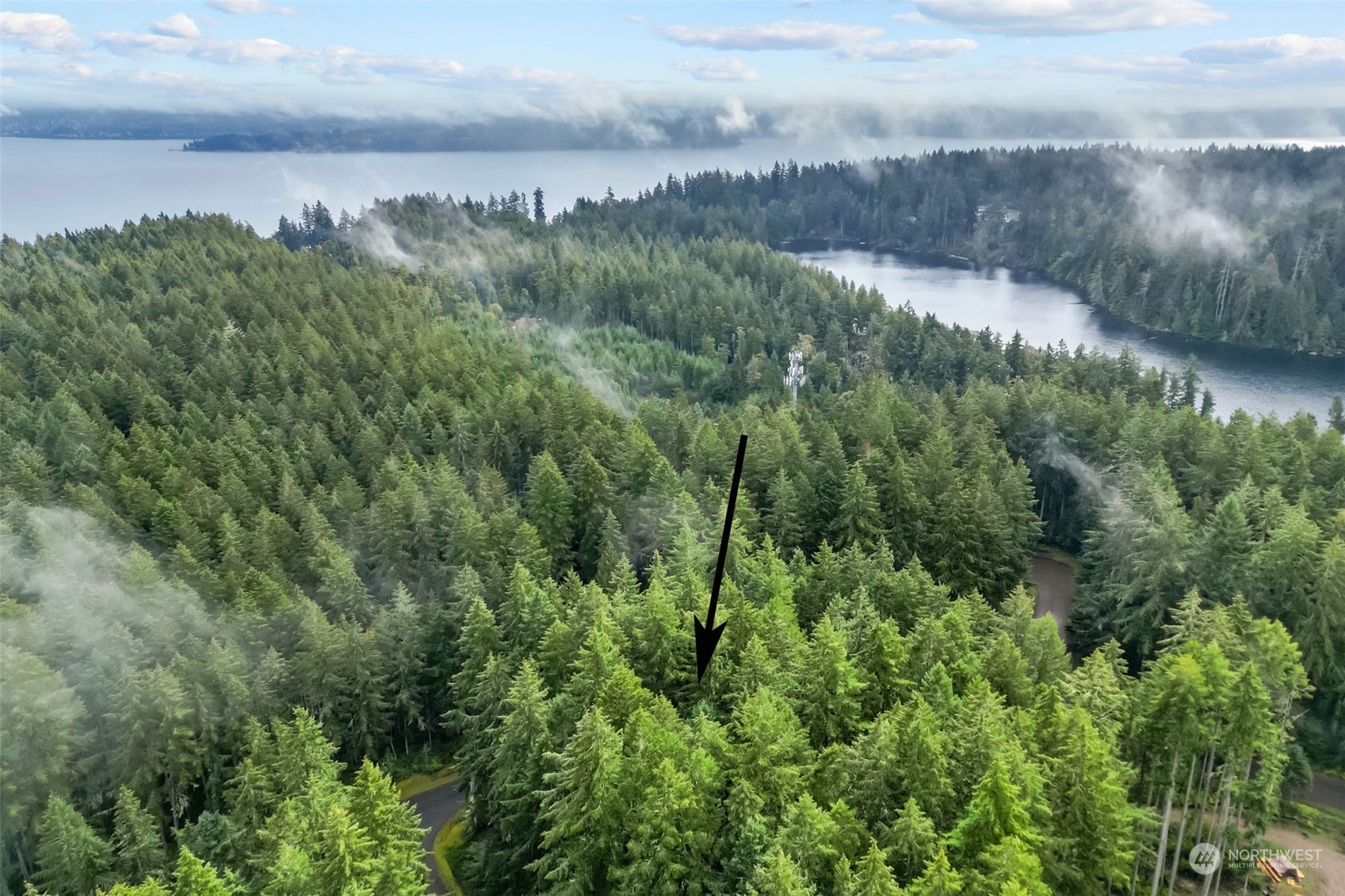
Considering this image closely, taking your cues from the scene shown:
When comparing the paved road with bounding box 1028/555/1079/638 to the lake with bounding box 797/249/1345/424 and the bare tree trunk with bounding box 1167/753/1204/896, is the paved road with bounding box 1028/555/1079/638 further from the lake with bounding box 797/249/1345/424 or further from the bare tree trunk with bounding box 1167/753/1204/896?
the lake with bounding box 797/249/1345/424

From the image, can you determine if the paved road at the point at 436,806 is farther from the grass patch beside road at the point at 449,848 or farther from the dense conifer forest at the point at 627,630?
the dense conifer forest at the point at 627,630

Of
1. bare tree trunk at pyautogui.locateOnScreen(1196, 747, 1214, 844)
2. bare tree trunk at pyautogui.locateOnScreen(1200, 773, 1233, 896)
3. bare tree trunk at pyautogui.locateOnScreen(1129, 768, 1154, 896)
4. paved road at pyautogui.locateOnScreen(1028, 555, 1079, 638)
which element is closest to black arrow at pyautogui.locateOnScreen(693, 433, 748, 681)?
bare tree trunk at pyautogui.locateOnScreen(1129, 768, 1154, 896)

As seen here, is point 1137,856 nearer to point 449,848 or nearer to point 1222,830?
point 1222,830

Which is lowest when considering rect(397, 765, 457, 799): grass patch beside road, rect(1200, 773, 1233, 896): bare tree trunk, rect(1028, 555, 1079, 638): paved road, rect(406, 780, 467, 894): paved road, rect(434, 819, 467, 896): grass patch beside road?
rect(397, 765, 457, 799): grass patch beside road

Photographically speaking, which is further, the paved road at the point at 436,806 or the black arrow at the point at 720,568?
the paved road at the point at 436,806

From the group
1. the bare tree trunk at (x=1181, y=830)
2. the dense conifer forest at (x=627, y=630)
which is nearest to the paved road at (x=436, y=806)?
the dense conifer forest at (x=627, y=630)

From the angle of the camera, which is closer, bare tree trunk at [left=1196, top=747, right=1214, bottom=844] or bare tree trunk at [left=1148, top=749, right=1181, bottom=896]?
bare tree trunk at [left=1148, top=749, right=1181, bottom=896]


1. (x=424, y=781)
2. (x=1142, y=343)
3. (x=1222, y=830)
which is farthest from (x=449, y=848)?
(x=1142, y=343)
